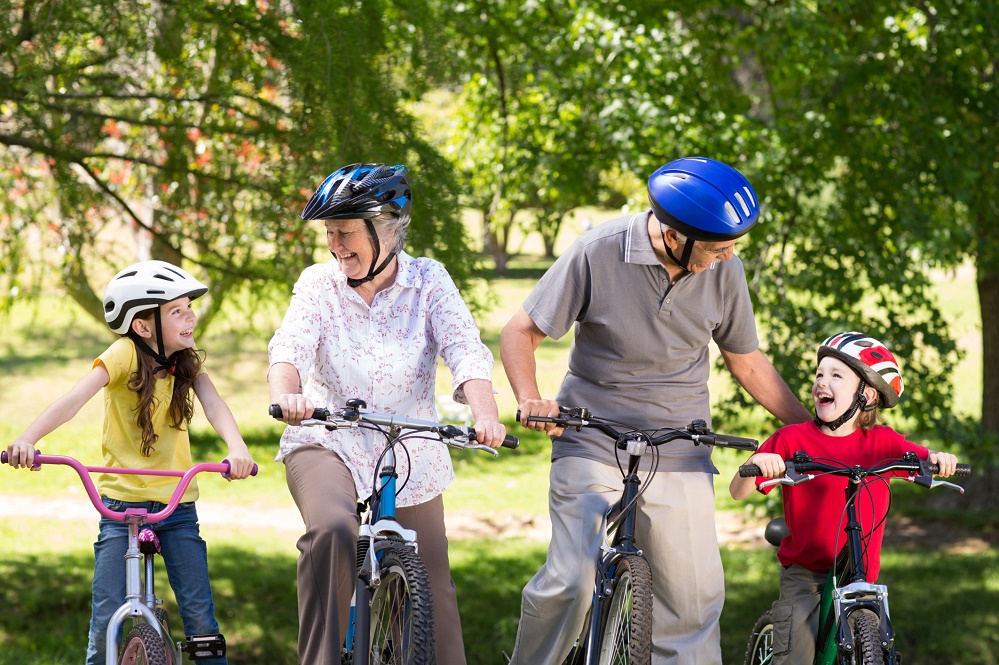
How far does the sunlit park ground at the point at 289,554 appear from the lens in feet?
25.6

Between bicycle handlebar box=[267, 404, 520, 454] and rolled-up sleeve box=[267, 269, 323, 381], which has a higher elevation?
rolled-up sleeve box=[267, 269, 323, 381]

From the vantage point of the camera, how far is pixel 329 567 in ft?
11.9

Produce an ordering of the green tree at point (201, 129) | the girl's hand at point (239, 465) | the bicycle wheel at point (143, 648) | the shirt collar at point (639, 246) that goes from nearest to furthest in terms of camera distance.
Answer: the bicycle wheel at point (143, 648) → the girl's hand at point (239, 465) → the shirt collar at point (639, 246) → the green tree at point (201, 129)

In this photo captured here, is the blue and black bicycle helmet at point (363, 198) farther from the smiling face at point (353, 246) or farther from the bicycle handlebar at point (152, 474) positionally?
→ the bicycle handlebar at point (152, 474)

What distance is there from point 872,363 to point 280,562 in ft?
21.5


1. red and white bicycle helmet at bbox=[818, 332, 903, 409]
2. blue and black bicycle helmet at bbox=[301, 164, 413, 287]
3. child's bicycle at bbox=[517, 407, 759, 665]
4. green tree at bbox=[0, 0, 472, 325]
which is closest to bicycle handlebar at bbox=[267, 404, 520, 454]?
child's bicycle at bbox=[517, 407, 759, 665]

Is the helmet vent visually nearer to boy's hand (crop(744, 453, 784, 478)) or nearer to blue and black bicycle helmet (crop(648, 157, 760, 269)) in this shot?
blue and black bicycle helmet (crop(648, 157, 760, 269))

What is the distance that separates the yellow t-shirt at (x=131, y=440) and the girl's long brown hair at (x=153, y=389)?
0.02m

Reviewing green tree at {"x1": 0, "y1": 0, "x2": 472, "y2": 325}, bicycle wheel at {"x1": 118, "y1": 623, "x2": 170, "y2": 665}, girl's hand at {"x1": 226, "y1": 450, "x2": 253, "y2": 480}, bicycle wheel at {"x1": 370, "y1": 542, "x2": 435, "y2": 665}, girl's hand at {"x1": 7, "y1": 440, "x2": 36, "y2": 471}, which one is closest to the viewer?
bicycle wheel at {"x1": 370, "y1": 542, "x2": 435, "y2": 665}

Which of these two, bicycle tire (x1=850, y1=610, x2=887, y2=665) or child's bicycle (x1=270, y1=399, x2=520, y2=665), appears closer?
child's bicycle (x1=270, y1=399, x2=520, y2=665)

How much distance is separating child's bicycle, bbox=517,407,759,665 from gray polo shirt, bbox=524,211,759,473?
193 mm

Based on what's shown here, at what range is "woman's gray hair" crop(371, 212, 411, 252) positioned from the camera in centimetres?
393

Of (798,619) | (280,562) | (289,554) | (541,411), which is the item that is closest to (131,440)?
(541,411)

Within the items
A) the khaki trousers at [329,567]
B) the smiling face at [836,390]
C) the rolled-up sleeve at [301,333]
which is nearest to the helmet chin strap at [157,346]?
the rolled-up sleeve at [301,333]
